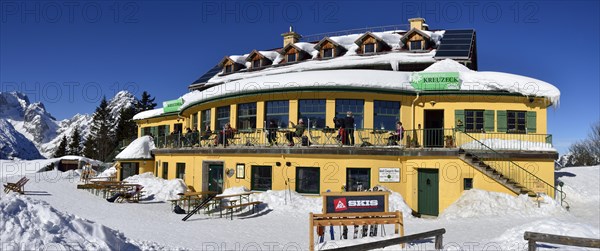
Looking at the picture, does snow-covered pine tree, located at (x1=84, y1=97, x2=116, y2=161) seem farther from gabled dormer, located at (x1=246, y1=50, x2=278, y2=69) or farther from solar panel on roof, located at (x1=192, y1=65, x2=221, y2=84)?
gabled dormer, located at (x1=246, y1=50, x2=278, y2=69)

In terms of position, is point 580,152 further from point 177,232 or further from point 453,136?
point 177,232

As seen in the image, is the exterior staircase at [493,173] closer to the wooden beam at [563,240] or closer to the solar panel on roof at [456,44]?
the solar panel on roof at [456,44]

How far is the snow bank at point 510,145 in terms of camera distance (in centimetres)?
1923

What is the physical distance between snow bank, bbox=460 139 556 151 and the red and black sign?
1002 cm

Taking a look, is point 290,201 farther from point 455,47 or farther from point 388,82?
point 455,47

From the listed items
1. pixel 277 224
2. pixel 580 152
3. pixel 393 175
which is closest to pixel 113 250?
pixel 277 224

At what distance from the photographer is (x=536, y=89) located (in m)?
20.0

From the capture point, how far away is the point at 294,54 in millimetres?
30109


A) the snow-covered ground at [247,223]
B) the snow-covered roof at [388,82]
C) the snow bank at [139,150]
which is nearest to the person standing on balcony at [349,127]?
the snow-covered roof at [388,82]

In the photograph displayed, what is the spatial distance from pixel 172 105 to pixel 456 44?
20485 millimetres

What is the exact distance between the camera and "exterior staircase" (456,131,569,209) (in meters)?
17.8

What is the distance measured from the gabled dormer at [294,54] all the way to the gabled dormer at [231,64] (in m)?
4.14

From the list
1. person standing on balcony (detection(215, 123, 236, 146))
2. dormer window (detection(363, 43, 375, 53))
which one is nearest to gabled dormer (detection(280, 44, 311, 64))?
dormer window (detection(363, 43, 375, 53))

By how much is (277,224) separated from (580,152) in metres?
66.1
